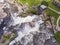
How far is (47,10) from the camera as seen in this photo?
1.24m

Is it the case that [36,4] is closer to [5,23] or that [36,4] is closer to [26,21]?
[26,21]

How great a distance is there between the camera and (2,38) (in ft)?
3.73

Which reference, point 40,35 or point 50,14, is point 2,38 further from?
point 50,14

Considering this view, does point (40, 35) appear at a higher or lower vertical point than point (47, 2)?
lower

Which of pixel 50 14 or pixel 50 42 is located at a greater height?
pixel 50 14

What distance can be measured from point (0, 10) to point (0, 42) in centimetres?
26

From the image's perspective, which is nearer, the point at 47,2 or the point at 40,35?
the point at 40,35

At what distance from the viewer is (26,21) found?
3.96ft

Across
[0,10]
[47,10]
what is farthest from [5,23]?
[47,10]

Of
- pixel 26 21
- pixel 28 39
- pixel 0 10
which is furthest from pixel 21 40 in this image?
pixel 0 10

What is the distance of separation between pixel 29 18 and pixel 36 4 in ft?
0.44

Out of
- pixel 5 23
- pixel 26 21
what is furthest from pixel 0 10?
pixel 26 21

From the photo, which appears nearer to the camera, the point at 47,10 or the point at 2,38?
the point at 2,38

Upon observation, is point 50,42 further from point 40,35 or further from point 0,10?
point 0,10
